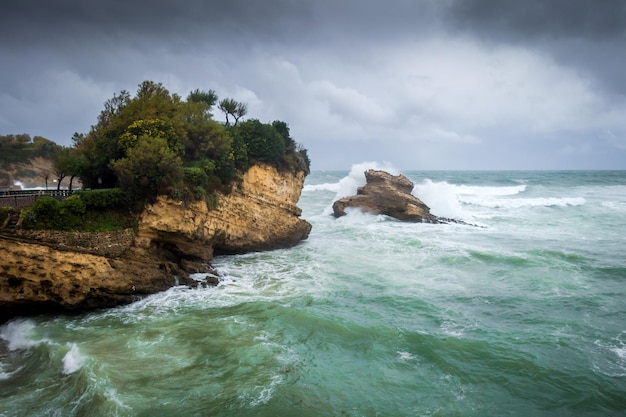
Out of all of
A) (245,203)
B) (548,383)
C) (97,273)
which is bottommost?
(548,383)

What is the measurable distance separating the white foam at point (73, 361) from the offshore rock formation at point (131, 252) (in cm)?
424

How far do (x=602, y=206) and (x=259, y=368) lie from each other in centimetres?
5350

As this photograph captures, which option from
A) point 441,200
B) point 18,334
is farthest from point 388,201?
point 18,334

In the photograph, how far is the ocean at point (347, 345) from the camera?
1041 centimetres

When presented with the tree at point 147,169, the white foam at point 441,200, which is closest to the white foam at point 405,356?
the tree at point 147,169

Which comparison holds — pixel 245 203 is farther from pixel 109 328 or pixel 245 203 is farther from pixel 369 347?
pixel 369 347

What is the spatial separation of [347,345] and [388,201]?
27350 mm

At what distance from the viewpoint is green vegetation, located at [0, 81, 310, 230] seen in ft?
58.5

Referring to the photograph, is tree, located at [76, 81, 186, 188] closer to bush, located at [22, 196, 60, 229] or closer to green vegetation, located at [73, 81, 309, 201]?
green vegetation, located at [73, 81, 309, 201]

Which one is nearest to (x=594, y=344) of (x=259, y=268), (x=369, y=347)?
(x=369, y=347)

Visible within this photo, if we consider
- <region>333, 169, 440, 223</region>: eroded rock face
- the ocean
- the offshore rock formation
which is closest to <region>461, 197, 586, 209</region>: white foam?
<region>333, 169, 440, 223</region>: eroded rock face

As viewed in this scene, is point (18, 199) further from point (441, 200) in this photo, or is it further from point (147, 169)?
point (441, 200)

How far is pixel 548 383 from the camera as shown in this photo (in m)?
11.4

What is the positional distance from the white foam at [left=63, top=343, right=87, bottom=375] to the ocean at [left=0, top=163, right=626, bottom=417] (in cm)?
4
